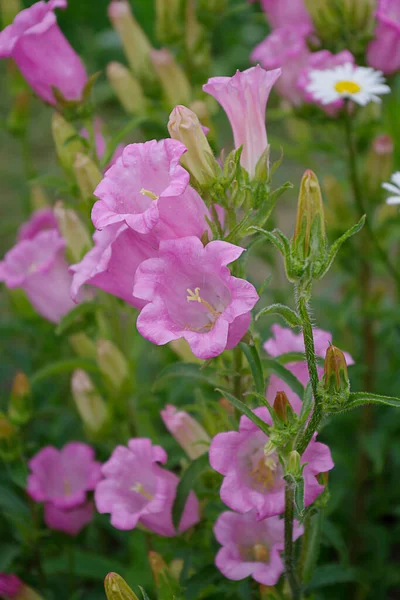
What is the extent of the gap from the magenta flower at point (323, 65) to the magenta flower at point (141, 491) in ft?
3.57

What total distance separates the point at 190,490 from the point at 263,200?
0.62 m

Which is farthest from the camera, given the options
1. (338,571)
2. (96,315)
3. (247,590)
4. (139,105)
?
(139,105)

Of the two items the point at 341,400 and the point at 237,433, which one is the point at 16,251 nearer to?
the point at 237,433

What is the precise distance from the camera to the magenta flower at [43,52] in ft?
5.53

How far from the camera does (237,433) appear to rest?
132 cm

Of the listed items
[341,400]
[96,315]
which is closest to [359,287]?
[96,315]

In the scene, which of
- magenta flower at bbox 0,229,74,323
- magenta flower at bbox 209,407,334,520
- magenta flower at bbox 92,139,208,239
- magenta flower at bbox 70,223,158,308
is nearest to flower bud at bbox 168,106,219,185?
magenta flower at bbox 92,139,208,239

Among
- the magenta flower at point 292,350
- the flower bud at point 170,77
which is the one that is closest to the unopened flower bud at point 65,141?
the flower bud at point 170,77

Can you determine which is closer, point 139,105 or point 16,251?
point 16,251

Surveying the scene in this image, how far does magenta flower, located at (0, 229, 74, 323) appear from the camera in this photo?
2121 millimetres

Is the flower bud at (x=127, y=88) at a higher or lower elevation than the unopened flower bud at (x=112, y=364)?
higher

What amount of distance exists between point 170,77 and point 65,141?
0.53 meters

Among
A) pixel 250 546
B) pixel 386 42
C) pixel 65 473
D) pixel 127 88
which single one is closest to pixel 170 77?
pixel 127 88

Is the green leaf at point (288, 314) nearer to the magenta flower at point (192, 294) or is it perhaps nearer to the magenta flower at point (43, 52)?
the magenta flower at point (192, 294)
